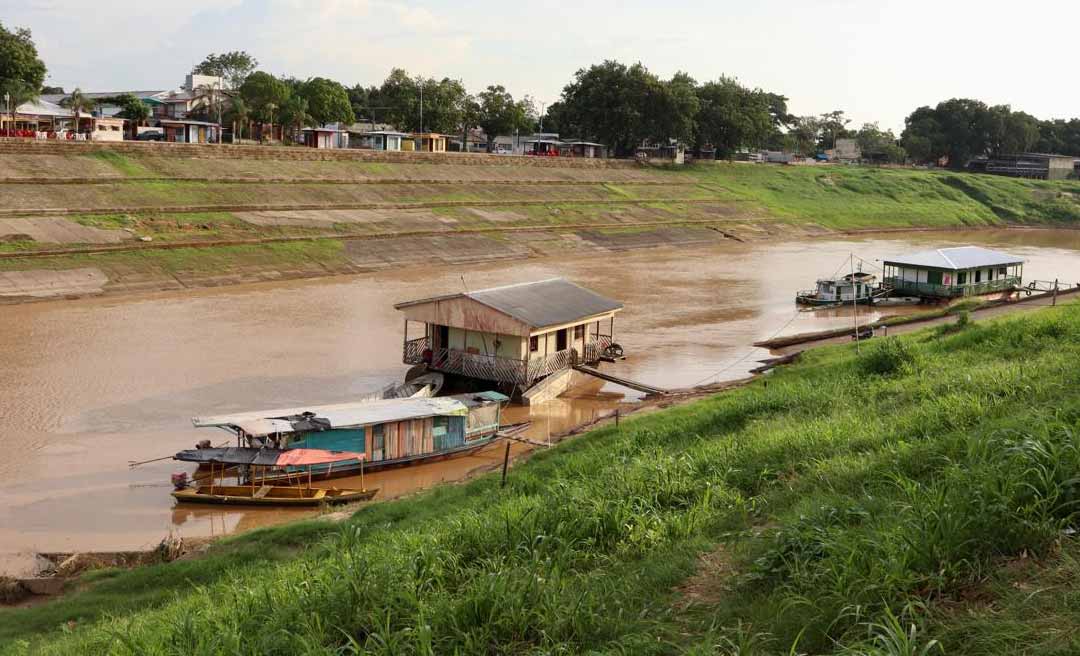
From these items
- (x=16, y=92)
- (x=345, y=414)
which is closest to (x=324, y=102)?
(x=16, y=92)

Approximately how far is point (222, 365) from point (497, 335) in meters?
9.28

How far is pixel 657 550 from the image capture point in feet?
31.9

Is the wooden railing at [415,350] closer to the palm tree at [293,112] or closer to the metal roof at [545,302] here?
the metal roof at [545,302]

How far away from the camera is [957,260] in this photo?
47000 mm

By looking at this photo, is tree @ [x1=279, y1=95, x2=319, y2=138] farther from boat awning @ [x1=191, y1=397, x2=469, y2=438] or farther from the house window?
the house window

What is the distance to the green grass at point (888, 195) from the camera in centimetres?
9556

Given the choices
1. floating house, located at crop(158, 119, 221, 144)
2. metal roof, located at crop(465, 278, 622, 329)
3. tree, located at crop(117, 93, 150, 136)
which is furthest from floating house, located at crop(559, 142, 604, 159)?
metal roof, located at crop(465, 278, 622, 329)

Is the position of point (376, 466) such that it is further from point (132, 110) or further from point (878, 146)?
point (878, 146)

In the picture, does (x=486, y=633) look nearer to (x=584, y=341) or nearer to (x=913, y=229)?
(x=584, y=341)

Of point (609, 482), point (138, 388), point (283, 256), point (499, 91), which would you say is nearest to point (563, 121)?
point (499, 91)

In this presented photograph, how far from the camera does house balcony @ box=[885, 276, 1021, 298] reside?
4619cm

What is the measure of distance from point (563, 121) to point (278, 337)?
80432mm


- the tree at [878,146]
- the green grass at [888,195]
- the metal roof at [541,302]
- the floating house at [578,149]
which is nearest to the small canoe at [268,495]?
the metal roof at [541,302]

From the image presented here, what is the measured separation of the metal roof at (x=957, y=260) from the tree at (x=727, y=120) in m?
62.0
